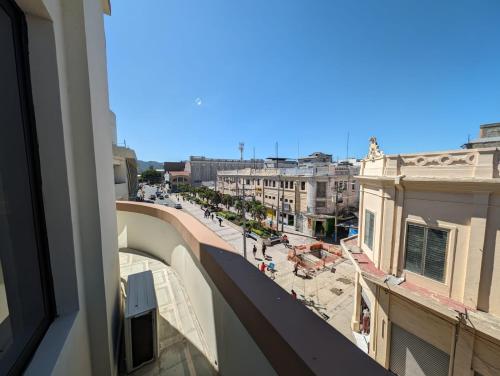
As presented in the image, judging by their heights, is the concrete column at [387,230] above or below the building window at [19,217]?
below

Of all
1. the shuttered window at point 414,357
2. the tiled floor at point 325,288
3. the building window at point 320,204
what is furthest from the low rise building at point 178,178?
the shuttered window at point 414,357

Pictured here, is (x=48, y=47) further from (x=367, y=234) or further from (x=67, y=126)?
(x=367, y=234)

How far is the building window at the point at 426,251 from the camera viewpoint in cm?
608

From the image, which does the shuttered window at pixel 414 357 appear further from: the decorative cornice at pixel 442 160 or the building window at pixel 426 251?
the decorative cornice at pixel 442 160

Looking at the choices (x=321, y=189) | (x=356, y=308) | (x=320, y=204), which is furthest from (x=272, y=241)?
(x=356, y=308)

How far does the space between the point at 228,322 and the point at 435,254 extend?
6967 mm

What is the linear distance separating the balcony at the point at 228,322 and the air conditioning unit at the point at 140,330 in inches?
6.4

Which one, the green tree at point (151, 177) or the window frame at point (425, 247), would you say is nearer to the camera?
the window frame at point (425, 247)

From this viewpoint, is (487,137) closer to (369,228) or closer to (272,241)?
(369,228)

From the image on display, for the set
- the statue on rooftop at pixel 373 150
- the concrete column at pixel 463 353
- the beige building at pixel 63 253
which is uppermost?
the statue on rooftop at pixel 373 150

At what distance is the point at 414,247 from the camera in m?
6.66

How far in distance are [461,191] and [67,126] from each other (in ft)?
27.0

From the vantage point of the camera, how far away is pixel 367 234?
29.5ft

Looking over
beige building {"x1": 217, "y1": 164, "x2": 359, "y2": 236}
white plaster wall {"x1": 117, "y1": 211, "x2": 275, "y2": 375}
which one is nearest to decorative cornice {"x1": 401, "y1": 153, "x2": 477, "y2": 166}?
white plaster wall {"x1": 117, "y1": 211, "x2": 275, "y2": 375}
